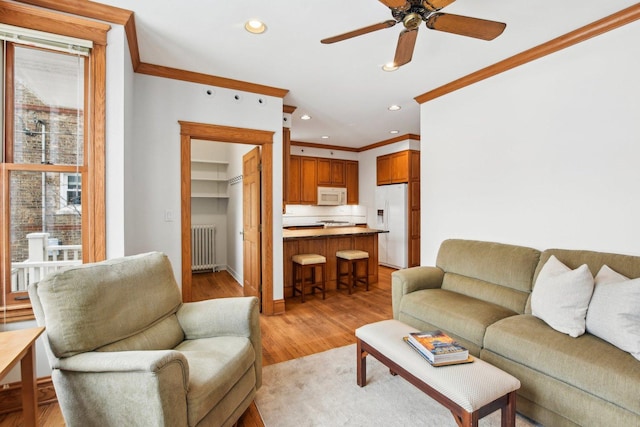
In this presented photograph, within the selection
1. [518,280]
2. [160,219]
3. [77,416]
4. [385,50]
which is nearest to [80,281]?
[77,416]

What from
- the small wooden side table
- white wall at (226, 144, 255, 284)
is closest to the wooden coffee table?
the small wooden side table

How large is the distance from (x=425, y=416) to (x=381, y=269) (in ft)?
13.9

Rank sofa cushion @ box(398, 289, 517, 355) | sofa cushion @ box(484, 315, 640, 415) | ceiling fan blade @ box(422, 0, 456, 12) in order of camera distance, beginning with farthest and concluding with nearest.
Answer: sofa cushion @ box(398, 289, 517, 355), ceiling fan blade @ box(422, 0, 456, 12), sofa cushion @ box(484, 315, 640, 415)

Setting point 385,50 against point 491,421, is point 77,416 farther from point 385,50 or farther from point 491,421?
point 385,50

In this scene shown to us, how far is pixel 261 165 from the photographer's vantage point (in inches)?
138

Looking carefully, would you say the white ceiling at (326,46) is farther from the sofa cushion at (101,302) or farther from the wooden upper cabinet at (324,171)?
the wooden upper cabinet at (324,171)

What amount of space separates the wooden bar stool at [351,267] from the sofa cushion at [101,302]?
111 inches

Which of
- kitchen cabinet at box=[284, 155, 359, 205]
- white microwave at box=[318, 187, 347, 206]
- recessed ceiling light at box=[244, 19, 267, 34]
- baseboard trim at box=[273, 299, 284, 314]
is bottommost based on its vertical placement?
baseboard trim at box=[273, 299, 284, 314]

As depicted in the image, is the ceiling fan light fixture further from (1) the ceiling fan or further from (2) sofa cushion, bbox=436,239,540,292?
(2) sofa cushion, bbox=436,239,540,292

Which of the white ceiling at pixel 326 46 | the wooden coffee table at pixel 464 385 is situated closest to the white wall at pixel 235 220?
the white ceiling at pixel 326 46

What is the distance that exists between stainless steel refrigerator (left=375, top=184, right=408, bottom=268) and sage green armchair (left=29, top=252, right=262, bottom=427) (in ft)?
14.3

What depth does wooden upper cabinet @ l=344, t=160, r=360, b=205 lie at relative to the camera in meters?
6.99

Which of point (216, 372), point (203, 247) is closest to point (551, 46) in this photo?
point (216, 372)

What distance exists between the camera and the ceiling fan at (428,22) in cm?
163
